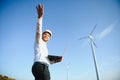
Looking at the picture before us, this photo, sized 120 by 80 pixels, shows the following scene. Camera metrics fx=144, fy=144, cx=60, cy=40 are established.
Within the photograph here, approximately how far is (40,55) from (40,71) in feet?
1.50

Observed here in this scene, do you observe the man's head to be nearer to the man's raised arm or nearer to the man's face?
the man's face

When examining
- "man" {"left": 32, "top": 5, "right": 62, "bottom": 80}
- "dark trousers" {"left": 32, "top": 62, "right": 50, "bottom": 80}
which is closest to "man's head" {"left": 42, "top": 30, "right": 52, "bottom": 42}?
"man" {"left": 32, "top": 5, "right": 62, "bottom": 80}

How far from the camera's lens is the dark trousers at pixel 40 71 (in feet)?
11.2

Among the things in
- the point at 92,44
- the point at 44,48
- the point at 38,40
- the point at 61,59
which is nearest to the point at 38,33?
the point at 38,40

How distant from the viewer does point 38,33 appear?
153 inches

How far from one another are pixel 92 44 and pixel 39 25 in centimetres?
2580

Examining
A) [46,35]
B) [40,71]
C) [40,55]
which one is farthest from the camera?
[46,35]

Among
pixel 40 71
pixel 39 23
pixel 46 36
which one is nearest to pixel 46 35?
pixel 46 36

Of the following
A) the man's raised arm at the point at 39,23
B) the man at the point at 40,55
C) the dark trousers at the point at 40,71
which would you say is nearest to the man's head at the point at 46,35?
the man at the point at 40,55

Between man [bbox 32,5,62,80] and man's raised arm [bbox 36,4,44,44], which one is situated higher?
man's raised arm [bbox 36,4,44,44]

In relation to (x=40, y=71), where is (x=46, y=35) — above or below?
above

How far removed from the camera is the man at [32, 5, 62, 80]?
3441 mm

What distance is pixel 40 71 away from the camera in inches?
134

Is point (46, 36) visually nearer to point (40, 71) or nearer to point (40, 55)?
point (40, 55)
